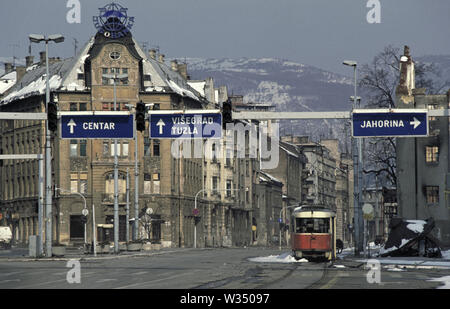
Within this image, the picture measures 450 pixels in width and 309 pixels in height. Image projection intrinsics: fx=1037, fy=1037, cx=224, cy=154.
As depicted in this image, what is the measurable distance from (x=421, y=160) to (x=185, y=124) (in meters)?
43.4

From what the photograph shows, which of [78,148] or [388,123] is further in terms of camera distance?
[78,148]

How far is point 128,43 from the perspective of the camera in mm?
111750

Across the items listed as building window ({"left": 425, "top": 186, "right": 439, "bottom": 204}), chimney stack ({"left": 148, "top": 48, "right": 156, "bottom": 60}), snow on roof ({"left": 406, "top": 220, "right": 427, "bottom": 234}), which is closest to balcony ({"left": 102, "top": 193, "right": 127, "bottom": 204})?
chimney stack ({"left": 148, "top": 48, "right": 156, "bottom": 60})

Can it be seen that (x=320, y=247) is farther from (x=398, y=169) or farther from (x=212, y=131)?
(x=398, y=169)

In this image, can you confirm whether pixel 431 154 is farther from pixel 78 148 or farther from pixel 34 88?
pixel 34 88

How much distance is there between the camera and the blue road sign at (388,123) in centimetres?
4534

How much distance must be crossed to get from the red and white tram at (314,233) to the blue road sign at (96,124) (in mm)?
13907

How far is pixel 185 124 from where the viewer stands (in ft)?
155

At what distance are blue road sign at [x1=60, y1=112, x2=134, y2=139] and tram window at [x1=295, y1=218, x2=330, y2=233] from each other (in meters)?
14.0

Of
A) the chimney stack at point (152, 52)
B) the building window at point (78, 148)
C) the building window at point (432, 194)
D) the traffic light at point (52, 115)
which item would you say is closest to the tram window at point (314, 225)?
the traffic light at point (52, 115)

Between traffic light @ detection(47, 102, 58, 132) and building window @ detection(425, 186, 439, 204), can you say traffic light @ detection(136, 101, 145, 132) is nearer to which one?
traffic light @ detection(47, 102, 58, 132)

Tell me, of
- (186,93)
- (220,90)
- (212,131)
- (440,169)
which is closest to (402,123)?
(212,131)

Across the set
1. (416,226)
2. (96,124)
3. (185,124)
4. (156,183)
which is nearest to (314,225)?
(416,226)

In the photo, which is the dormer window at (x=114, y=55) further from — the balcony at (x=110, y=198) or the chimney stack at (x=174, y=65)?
the chimney stack at (x=174, y=65)
